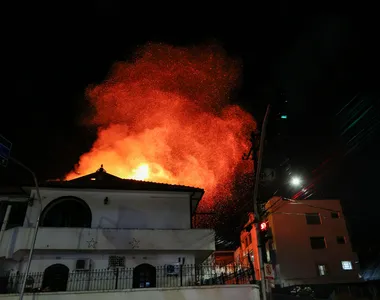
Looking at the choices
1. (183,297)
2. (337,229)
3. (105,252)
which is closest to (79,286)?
(105,252)

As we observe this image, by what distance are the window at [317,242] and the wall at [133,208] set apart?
992 inches

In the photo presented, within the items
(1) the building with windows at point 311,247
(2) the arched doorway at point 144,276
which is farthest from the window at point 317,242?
(2) the arched doorway at point 144,276

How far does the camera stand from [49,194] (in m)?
21.7

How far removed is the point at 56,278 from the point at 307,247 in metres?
31.6

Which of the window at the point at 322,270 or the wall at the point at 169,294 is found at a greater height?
the window at the point at 322,270

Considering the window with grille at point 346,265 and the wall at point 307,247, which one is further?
the window with grille at point 346,265

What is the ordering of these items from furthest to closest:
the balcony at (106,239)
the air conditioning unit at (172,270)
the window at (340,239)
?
the window at (340,239) < the air conditioning unit at (172,270) < the balcony at (106,239)

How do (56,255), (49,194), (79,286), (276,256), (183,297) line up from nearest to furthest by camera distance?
(183,297) → (79,286) → (56,255) → (49,194) → (276,256)

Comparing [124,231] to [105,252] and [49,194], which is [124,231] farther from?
[49,194]

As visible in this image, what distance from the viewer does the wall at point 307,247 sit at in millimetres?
38594

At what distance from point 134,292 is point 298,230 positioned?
30649mm

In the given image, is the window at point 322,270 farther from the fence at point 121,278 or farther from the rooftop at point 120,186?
the fence at point 121,278

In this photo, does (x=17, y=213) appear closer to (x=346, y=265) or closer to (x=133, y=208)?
(x=133, y=208)

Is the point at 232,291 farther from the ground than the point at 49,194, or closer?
closer
